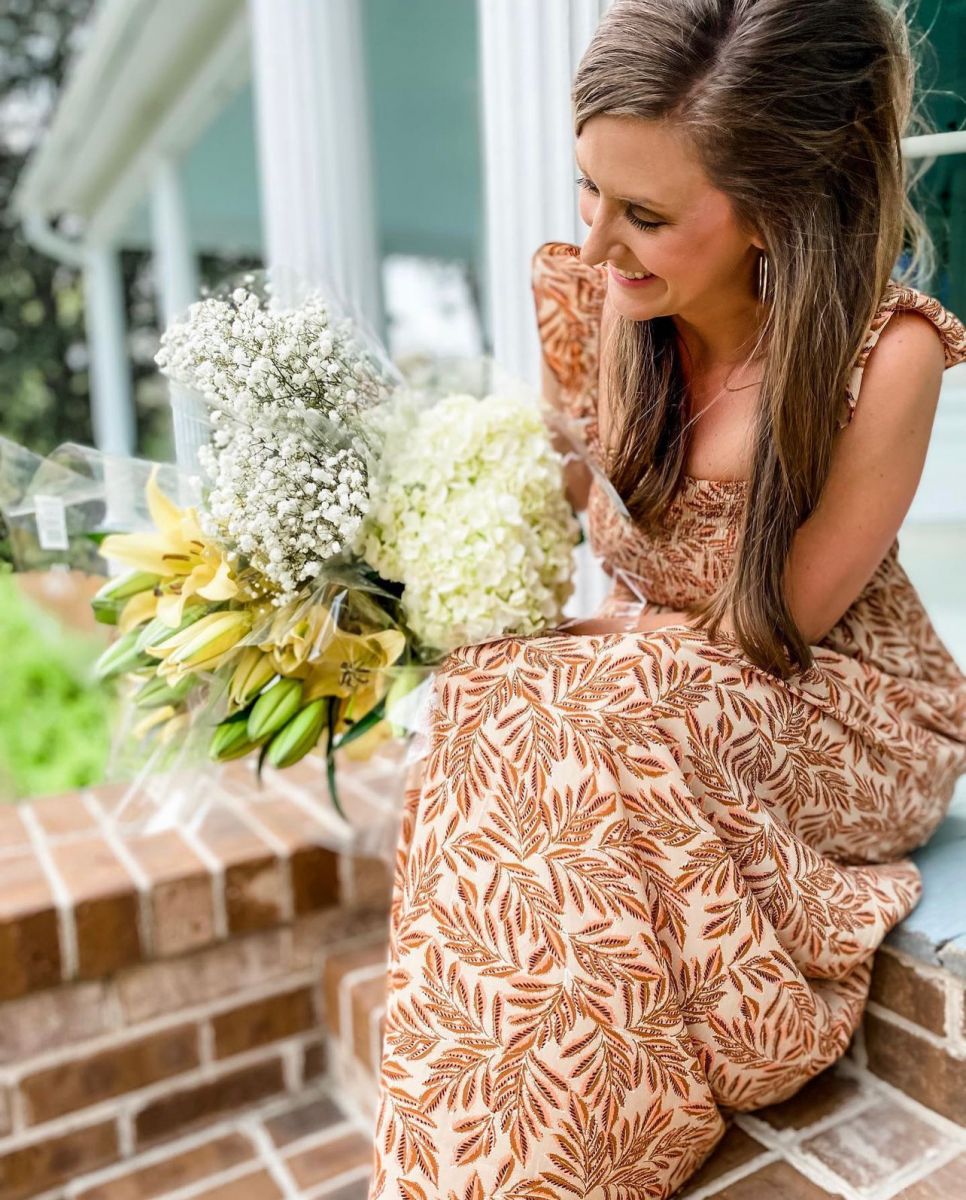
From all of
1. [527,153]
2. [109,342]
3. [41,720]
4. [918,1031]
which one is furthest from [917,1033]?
[109,342]

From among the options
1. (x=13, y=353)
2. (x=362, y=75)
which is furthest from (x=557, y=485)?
(x=13, y=353)

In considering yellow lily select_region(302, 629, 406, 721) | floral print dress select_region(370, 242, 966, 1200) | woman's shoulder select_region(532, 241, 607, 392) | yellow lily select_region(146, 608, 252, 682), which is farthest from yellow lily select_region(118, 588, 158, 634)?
woman's shoulder select_region(532, 241, 607, 392)

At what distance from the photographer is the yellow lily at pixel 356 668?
3.69 feet

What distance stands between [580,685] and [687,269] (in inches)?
17.2

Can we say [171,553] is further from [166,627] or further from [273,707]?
[273,707]

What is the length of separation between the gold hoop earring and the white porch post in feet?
1.80

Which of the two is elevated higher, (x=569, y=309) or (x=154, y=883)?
(x=569, y=309)

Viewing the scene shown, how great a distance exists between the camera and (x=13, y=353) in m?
12.7

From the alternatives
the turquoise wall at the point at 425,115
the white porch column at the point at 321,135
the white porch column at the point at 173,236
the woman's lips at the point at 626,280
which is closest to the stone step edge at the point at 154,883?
the woman's lips at the point at 626,280

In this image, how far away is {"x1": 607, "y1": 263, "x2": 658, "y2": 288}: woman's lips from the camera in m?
1.06

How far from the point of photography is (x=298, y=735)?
1185mm

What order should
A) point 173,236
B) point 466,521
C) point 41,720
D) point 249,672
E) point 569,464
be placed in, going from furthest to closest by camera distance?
1. point 173,236
2. point 41,720
3. point 569,464
4. point 249,672
5. point 466,521

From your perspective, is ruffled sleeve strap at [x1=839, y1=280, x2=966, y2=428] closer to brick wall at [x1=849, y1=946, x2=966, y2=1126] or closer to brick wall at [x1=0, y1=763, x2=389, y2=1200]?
brick wall at [x1=849, y1=946, x2=966, y2=1126]

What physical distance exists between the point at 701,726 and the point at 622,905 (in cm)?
20
